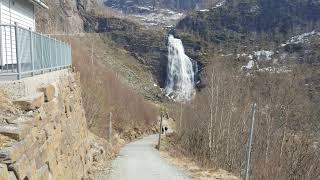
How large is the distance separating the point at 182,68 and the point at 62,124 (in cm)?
7958

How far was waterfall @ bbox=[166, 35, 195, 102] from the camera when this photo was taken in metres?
84.1

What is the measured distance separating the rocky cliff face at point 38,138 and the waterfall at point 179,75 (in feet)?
222

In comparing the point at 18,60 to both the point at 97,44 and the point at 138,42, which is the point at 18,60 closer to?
the point at 97,44

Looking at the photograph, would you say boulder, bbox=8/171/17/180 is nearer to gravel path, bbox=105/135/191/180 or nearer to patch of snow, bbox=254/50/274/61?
gravel path, bbox=105/135/191/180

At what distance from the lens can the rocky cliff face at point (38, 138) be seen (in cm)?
596

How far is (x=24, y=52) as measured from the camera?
9273mm

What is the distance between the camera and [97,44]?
100m

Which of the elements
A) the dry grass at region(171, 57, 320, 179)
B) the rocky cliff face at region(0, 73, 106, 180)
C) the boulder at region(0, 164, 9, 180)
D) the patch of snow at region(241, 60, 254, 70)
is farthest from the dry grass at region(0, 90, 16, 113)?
the patch of snow at region(241, 60, 254, 70)

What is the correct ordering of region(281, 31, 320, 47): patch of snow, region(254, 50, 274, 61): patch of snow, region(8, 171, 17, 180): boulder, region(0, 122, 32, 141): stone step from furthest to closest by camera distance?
1. region(281, 31, 320, 47): patch of snow
2. region(254, 50, 274, 61): patch of snow
3. region(0, 122, 32, 141): stone step
4. region(8, 171, 17, 180): boulder

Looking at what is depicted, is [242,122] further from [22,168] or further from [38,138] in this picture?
[22,168]

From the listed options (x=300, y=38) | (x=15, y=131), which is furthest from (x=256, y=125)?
(x=300, y=38)

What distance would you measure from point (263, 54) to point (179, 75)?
24610 millimetres

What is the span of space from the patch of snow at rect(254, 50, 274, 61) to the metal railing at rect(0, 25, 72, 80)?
88.4 m

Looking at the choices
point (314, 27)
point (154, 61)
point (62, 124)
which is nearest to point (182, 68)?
point (154, 61)
